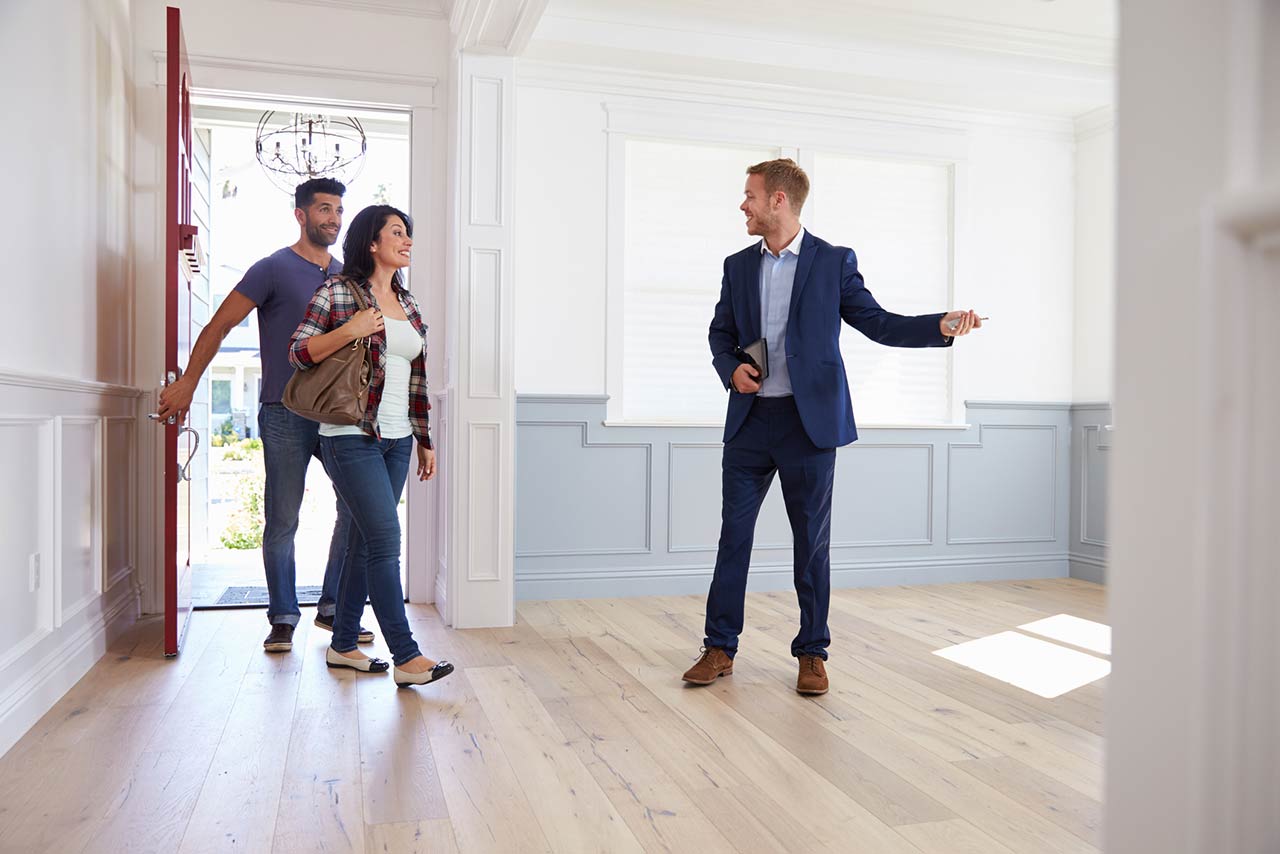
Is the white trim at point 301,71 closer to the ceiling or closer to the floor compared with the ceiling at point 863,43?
closer to the floor

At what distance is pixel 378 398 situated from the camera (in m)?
2.69

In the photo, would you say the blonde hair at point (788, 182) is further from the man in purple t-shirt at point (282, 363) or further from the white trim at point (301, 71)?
the white trim at point (301, 71)

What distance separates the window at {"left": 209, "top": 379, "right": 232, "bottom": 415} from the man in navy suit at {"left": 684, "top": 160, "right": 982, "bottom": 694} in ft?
35.4

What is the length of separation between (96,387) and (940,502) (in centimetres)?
381

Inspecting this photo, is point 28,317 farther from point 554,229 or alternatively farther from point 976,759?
point 976,759

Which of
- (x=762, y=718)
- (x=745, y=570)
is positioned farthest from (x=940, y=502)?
(x=762, y=718)

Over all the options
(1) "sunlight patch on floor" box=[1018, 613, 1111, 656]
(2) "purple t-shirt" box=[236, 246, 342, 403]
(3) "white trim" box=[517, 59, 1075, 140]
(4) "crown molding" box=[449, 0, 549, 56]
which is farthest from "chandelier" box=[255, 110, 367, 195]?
(1) "sunlight patch on floor" box=[1018, 613, 1111, 656]

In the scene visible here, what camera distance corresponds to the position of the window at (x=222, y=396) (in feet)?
40.2

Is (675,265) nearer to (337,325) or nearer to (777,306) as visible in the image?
(777,306)

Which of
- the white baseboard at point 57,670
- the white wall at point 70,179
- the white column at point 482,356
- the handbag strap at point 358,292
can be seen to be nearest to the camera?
the white baseboard at point 57,670

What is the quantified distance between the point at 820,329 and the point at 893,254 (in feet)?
7.36

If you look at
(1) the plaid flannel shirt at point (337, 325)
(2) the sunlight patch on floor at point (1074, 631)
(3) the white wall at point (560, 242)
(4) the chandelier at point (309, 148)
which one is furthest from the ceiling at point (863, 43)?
(2) the sunlight patch on floor at point (1074, 631)

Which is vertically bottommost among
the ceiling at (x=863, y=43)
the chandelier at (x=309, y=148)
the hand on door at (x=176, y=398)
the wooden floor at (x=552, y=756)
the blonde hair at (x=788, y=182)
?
the wooden floor at (x=552, y=756)

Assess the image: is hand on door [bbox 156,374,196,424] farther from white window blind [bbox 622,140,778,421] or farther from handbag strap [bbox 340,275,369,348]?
white window blind [bbox 622,140,778,421]
